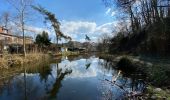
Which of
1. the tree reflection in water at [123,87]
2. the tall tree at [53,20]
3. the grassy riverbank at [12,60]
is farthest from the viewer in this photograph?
the tall tree at [53,20]

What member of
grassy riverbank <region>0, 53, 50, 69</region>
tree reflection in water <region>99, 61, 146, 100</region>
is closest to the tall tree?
grassy riverbank <region>0, 53, 50, 69</region>

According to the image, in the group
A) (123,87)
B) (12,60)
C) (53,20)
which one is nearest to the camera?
(123,87)

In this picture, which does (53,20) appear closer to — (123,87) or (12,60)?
(12,60)

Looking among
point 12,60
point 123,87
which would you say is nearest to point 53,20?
point 12,60

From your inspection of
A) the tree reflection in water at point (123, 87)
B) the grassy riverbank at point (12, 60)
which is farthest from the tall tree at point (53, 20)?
the tree reflection in water at point (123, 87)

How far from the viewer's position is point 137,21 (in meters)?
40.6

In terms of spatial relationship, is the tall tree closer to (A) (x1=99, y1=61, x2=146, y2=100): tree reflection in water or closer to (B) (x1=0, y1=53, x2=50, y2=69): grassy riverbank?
(B) (x1=0, y1=53, x2=50, y2=69): grassy riverbank

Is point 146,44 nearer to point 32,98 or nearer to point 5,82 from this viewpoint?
point 5,82

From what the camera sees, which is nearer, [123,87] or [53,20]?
[123,87]

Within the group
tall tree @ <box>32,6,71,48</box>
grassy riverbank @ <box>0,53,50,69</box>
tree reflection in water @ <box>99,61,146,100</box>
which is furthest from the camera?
tall tree @ <box>32,6,71,48</box>

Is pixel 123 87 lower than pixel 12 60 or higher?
lower

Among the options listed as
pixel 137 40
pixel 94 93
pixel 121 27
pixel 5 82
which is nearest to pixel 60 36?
pixel 121 27

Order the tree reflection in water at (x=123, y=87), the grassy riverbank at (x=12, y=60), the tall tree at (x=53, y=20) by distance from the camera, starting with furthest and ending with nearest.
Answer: the tall tree at (x=53, y=20) → the grassy riverbank at (x=12, y=60) → the tree reflection in water at (x=123, y=87)

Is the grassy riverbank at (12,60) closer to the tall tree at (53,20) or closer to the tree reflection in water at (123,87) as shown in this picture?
the tree reflection in water at (123,87)
